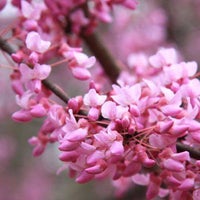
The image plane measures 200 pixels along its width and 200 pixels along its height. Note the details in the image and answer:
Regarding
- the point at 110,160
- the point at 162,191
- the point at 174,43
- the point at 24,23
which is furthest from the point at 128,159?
the point at 174,43

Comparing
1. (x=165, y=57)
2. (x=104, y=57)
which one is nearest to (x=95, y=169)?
(x=165, y=57)

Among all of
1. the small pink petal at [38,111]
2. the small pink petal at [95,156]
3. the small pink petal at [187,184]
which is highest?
the small pink petal at [38,111]

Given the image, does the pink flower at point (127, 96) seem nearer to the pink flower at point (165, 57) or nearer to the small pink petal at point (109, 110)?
the small pink petal at point (109, 110)

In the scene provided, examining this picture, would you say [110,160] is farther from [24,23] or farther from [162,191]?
[24,23]

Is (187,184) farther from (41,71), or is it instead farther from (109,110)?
(41,71)

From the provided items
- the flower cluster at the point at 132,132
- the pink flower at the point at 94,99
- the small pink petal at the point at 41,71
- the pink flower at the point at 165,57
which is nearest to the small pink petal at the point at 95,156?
the flower cluster at the point at 132,132
